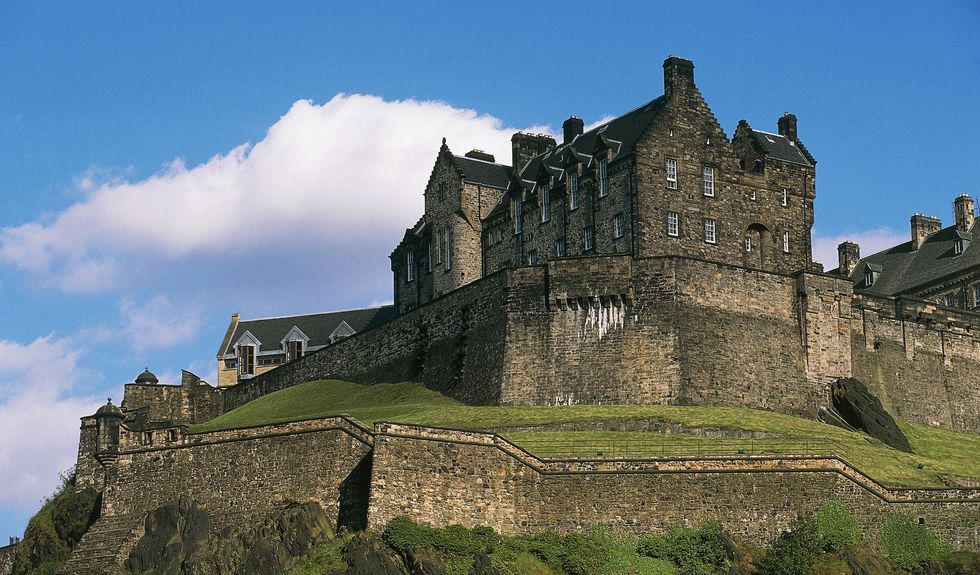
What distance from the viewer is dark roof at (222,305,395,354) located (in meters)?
114

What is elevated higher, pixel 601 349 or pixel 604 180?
pixel 604 180

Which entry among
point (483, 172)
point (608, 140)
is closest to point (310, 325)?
point (483, 172)

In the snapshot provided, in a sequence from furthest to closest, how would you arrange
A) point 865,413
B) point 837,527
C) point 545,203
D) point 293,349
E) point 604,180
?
point 293,349 → point 545,203 → point 604,180 → point 865,413 → point 837,527

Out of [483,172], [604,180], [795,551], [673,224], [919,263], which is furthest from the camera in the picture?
[919,263]

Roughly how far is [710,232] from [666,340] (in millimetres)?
10087

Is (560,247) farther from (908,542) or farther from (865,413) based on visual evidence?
(908,542)

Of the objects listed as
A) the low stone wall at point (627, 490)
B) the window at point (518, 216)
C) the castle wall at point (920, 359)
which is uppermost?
the window at point (518, 216)

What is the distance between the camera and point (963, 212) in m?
110

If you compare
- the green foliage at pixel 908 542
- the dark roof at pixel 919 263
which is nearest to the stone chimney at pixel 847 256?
the dark roof at pixel 919 263

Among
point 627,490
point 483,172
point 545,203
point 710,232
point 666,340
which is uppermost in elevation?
point 483,172

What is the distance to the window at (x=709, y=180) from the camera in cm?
8938

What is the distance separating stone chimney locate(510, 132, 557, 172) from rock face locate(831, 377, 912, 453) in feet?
84.2

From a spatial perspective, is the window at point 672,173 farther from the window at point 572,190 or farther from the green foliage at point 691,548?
the green foliage at point 691,548

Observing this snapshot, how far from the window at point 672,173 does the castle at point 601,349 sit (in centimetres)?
10
